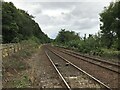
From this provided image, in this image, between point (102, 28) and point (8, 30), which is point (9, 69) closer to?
point (102, 28)

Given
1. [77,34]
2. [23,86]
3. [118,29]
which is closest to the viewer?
[23,86]

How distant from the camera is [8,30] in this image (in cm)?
5169

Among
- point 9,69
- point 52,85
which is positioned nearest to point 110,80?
point 52,85

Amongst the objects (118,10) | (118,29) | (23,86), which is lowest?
(23,86)

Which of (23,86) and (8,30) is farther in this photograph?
(8,30)

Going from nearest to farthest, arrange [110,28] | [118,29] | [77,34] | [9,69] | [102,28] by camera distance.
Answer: [9,69] → [118,29] → [110,28] → [102,28] → [77,34]

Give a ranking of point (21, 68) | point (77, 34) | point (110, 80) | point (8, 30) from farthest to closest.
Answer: point (77, 34) < point (8, 30) < point (21, 68) < point (110, 80)

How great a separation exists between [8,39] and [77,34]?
68.2m

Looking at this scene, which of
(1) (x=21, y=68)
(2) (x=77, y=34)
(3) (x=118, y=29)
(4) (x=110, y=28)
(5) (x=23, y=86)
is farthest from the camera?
(2) (x=77, y=34)

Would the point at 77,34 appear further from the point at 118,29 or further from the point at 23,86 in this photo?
the point at 23,86

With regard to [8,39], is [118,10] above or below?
Result: above

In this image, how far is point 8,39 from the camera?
5275 cm

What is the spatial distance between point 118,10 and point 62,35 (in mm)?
86848

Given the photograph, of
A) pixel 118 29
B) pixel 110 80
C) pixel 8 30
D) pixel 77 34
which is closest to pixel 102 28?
pixel 118 29
